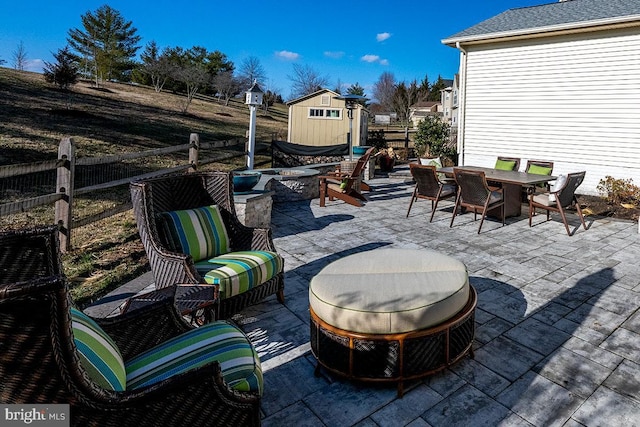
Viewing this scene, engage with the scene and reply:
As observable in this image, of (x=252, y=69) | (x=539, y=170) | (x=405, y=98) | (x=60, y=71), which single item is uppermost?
(x=252, y=69)

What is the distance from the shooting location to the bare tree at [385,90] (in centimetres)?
4538

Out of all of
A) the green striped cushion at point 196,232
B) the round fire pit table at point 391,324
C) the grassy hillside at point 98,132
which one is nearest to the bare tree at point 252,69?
the grassy hillside at point 98,132

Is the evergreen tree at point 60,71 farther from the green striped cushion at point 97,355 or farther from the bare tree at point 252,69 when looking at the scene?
the green striped cushion at point 97,355

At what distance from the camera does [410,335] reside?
7.15ft

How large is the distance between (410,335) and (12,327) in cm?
174

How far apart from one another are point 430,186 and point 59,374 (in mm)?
5760

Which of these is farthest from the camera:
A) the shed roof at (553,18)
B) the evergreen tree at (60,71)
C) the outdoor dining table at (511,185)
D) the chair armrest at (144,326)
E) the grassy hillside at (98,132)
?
the evergreen tree at (60,71)

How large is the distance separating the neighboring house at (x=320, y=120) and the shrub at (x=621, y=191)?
7591 millimetres

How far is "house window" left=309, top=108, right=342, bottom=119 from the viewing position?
1396cm

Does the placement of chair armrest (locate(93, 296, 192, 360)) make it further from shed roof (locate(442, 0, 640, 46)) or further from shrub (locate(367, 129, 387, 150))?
shrub (locate(367, 129, 387, 150))

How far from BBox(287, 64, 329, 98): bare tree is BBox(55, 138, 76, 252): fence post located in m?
38.5

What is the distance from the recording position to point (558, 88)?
8.48 meters

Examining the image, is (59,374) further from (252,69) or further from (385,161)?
(252,69)

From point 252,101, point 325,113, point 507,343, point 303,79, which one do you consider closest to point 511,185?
point 507,343
